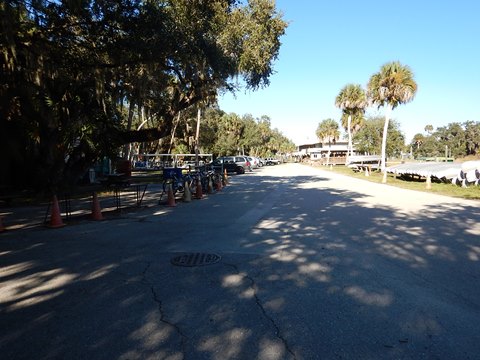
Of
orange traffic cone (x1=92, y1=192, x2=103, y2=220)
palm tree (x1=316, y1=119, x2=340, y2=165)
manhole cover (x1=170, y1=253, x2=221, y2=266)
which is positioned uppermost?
palm tree (x1=316, y1=119, x2=340, y2=165)

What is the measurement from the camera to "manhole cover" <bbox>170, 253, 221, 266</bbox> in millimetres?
6020

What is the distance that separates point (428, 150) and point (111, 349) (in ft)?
484

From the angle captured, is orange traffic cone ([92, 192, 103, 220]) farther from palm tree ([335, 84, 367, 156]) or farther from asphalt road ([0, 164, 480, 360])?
palm tree ([335, 84, 367, 156])

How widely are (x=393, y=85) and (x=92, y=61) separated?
25033 millimetres

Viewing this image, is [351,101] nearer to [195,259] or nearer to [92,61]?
[92,61]

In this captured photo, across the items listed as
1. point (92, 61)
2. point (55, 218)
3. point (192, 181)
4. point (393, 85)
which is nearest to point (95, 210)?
point (55, 218)

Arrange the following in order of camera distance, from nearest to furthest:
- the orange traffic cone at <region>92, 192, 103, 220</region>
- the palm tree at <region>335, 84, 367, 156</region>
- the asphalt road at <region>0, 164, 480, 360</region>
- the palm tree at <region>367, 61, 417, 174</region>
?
1. the asphalt road at <region>0, 164, 480, 360</region>
2. the orange traffic cone at <region>92, 192, 103, 220</region>
3. the palm tree at <region>367, 61, 417, 174</region>
4. the palm tree at <region>335, 84, 367, 156</region>

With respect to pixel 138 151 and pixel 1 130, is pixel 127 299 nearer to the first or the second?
pixel 1 130

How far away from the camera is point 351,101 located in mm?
54094

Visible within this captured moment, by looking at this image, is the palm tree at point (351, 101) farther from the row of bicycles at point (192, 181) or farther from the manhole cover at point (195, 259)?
the manhole cover at point (195, 259)

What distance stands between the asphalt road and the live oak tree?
590cm

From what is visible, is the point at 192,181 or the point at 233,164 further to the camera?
the point at 233,164

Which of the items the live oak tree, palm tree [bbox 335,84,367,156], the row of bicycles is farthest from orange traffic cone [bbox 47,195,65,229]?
palm tree [bbox 335,84,367,156]

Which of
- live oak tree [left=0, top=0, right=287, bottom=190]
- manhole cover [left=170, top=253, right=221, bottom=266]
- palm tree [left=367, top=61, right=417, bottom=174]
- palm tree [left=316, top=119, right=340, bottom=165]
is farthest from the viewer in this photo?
palm tree [left=316, top=119, right=340, bottom=165]
